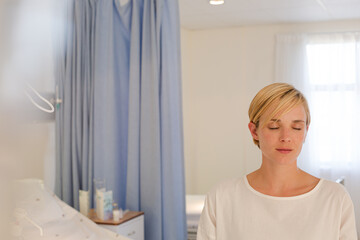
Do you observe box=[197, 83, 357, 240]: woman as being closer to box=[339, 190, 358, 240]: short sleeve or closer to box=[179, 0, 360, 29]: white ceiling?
box=[339, 190, 358, 240]: short sleeve

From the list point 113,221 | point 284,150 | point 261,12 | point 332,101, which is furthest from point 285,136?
point 332,101

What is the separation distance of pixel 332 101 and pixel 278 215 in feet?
14.3

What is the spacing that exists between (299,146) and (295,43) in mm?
4441

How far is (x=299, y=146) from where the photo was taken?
40.2 inches

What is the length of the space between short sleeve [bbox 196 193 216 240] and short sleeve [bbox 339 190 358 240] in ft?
0.94

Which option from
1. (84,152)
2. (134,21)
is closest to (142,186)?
(84,152)

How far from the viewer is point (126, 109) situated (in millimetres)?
3777

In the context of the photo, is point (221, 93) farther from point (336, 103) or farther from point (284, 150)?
point (284, 150)

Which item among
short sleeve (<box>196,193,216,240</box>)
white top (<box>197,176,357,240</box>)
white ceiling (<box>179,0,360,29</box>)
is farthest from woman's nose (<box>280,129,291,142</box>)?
white ceiling (<box>179,0,360,29</box>)

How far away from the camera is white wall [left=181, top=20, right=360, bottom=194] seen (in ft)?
17.9

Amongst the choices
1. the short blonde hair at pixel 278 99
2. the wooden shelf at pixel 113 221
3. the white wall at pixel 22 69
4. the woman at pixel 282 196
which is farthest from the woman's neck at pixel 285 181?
the wooden shelf at pixel 113 221

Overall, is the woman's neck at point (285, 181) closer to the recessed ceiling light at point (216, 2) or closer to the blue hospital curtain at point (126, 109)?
the blue hospital curtain at point (126, 109)

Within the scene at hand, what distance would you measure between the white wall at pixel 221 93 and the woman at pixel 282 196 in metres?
4.43

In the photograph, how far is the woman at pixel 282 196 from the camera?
1010 millimetres
